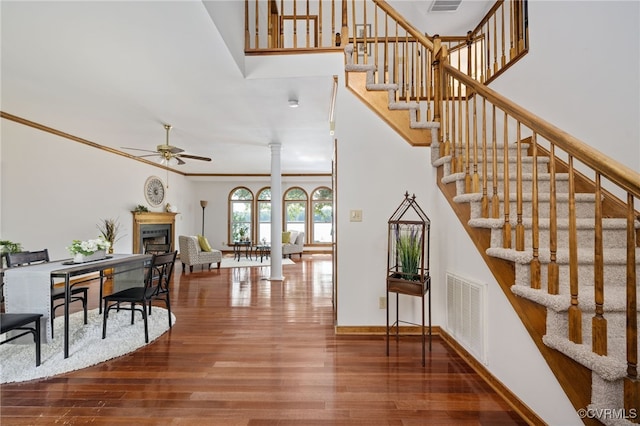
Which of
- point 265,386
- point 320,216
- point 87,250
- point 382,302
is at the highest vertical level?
point 320,216

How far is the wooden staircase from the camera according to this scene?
140cm

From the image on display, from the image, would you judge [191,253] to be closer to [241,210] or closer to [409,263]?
[241,210]

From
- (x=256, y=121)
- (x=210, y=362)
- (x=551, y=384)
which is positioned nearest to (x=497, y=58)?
(x=256, y=121)

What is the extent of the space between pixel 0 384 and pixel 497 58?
19.6 feet

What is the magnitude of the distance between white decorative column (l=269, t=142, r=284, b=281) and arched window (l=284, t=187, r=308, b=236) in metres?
4.63

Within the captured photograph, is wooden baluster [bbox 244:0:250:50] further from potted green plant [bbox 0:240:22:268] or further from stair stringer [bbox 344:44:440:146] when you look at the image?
potted green plant [bbox 0:240:22:268]

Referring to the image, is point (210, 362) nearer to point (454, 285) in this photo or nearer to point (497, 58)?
point (454, 285)

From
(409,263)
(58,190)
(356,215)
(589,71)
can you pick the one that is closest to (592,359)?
(409,263)

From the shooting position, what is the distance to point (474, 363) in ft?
8.17

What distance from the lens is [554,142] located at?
156 cm

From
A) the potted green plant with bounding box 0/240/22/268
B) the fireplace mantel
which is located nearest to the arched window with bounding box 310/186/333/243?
the fireplace mantel

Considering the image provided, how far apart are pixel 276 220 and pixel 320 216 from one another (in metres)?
4.88

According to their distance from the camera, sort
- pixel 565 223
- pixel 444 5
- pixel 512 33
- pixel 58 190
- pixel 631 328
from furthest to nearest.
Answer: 1. pixel 58 190
2. pixel 444 5
3. pixel 512 33
4. pixel 565 223
5. pixel 631 328

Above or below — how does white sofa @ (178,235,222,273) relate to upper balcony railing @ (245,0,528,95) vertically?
below
